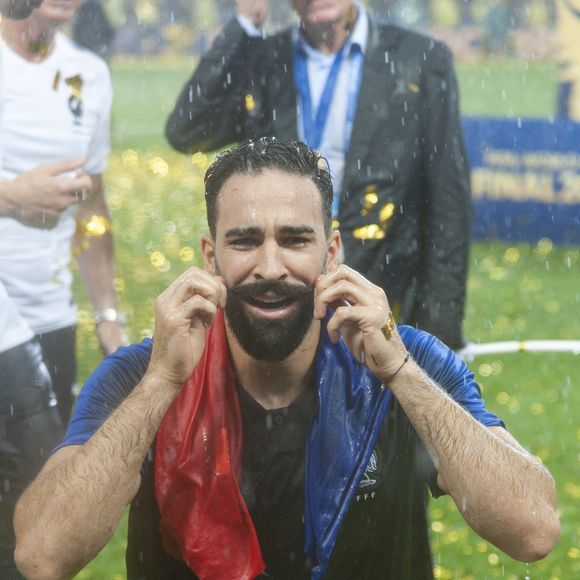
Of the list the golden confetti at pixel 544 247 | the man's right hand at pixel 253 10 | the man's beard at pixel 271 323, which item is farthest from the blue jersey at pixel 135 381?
the golden confetti at pixel 544 247

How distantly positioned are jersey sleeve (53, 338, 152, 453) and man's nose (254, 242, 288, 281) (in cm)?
37

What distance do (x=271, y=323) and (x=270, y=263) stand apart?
0.15m

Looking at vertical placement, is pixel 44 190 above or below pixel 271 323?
above

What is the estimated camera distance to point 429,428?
286cm

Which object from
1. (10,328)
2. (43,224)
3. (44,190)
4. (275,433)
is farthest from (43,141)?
(275,433)

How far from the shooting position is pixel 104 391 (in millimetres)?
3004

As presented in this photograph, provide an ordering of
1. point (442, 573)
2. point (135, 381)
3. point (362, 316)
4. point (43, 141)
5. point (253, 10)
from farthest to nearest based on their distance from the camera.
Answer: point (442, 573)
point (253, 10)
point (43, 141)
point (135, 381)
point (362, 316)

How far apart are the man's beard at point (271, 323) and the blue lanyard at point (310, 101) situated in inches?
75.1

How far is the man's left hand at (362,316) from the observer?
2811 millimetres

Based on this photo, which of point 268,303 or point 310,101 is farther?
point 310,101

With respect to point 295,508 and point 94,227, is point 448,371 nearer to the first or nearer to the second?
point 295,508

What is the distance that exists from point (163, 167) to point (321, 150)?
1921cm

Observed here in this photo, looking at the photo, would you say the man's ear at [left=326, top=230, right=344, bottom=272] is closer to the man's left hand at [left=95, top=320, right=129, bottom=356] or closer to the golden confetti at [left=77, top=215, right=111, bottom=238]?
the man's left hand at [left=95, top=320, right=129, bottom=356]

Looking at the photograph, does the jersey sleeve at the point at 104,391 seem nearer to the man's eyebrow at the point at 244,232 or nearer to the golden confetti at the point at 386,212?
the man's eyebrow at the point at 244,232
